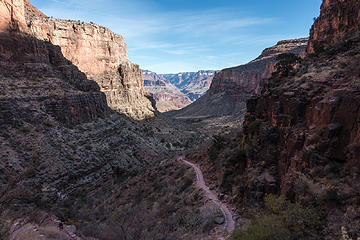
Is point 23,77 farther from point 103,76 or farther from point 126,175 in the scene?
point 103,76

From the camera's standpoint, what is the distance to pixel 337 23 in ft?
78.0

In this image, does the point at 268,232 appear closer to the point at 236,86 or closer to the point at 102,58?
the point at 102,58

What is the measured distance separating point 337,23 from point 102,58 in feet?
166

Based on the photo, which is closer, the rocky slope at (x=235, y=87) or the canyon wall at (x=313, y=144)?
the canyon wall at (x=313, y=144)

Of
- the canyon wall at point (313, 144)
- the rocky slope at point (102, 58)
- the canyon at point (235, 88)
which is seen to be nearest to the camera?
the canyon wall at point (313, 144)

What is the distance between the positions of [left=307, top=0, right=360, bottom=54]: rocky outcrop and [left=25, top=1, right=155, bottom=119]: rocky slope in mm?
41647

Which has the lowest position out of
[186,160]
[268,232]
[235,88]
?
[186,160]

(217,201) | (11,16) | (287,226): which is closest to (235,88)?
(11,16)

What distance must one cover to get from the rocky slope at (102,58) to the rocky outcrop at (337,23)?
41.6 meters

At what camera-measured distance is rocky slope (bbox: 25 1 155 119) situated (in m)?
45.7

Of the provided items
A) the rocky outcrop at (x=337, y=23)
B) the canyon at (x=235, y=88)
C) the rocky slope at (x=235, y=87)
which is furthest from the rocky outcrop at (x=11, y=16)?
the rocky slope at (x=235, y=87)

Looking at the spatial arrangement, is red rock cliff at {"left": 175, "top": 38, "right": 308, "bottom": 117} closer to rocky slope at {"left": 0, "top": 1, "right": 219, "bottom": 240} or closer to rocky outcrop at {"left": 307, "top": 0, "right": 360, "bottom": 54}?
rocky outcrop at {"left": 307, "top": 0, "right": 360, "bottom": 54}

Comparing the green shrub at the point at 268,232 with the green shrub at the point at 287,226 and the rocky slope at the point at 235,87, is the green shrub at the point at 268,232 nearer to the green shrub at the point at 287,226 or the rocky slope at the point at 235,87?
the green shrub at the point at 287,226

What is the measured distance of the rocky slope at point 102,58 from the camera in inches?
1799
